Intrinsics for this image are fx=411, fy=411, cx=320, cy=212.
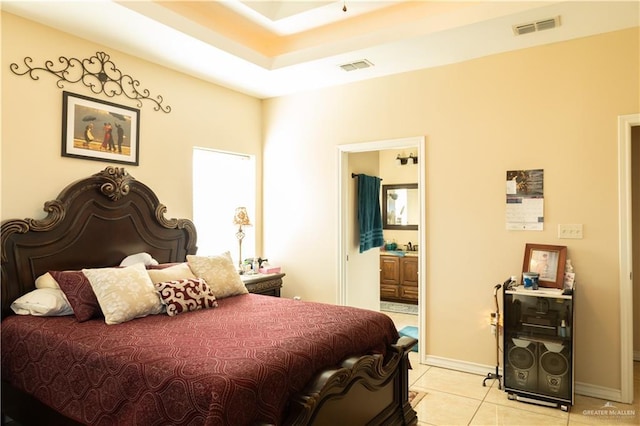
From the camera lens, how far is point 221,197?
4.54 meters

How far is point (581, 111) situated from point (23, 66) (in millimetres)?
4143

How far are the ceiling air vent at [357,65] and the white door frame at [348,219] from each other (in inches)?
29.0

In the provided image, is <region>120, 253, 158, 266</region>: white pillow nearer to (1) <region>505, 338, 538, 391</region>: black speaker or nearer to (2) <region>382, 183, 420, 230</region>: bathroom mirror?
(1) <region>505, 338, 538, 391</region>: black speaker

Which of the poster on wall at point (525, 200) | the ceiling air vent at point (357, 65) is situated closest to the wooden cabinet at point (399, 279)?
the poster on wall at point (525, 200)

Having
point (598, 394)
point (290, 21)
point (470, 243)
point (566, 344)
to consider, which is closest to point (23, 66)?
point (290, 21)

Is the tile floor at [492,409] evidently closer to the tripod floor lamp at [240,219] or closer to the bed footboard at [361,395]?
the bed footboard at [361,395]

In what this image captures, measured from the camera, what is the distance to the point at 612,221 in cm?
310

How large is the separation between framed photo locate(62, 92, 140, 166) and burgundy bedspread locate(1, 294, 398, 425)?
136 centimetres

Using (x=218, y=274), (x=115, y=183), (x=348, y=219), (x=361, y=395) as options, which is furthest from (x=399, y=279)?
(x=115, y=183)

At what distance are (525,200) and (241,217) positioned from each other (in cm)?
271

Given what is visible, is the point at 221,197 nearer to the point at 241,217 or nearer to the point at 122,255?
the point at 241,217

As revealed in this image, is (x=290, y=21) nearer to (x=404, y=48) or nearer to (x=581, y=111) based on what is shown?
(x=404, y=48)

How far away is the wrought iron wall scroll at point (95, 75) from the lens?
301cm

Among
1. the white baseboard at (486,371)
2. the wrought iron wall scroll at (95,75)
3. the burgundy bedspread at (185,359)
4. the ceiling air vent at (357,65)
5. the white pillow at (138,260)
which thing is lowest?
the white baseboard at (486,371)
